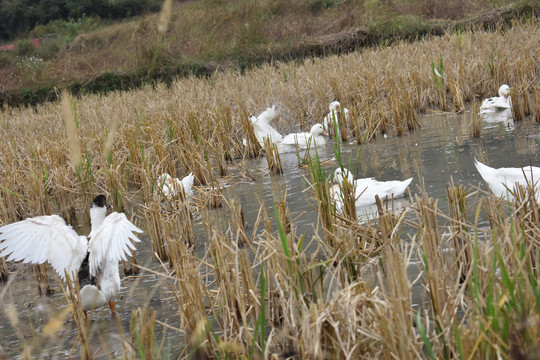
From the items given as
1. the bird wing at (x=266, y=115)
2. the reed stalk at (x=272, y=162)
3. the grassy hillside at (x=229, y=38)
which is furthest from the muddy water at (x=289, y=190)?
the grassy hillside at (x=229, y=38)

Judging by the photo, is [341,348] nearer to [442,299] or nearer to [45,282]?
[442,299]

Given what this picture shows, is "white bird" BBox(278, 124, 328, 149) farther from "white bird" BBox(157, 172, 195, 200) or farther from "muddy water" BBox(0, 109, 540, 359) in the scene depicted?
"white bird" BBox(157, 172, 195, 200)

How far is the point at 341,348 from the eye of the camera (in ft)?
7.73

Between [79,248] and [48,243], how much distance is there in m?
0.21

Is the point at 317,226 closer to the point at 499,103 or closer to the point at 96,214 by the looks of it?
the point at 96,214

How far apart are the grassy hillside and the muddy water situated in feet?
32.6

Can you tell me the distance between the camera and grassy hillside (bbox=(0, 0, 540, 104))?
19234mm

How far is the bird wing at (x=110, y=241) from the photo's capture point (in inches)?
150

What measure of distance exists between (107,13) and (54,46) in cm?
380

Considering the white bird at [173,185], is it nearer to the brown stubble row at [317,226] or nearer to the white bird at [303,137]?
the brown stubble row at [317,226]

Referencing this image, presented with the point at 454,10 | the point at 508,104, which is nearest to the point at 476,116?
the point at 508,104

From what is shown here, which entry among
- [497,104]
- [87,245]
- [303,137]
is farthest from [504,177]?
[497,104]

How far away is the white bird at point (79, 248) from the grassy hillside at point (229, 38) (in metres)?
12.8

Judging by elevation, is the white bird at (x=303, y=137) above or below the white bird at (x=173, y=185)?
above
